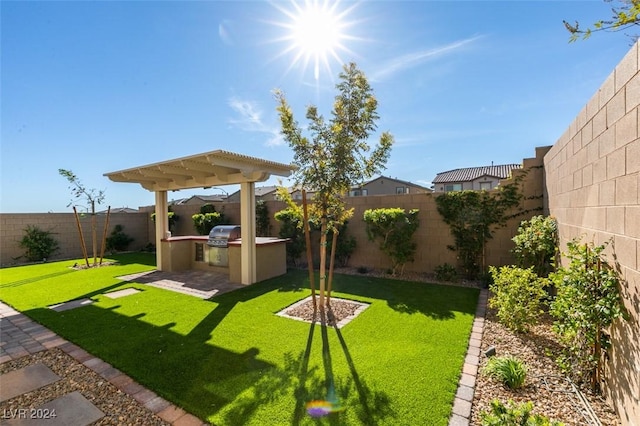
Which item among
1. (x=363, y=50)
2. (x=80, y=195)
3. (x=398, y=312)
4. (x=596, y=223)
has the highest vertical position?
(x=363, y=50)

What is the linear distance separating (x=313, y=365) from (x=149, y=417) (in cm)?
175

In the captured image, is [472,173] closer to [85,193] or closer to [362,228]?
[362,228]

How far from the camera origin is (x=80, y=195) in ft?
36.4

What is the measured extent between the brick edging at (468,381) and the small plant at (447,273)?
8.90 ft

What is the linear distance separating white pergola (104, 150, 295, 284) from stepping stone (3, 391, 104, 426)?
15.6ft

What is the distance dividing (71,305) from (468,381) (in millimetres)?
7512

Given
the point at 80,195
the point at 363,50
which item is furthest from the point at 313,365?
the point at 80,195

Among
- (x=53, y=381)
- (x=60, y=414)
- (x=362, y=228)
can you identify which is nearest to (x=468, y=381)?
(x=60, y=414)

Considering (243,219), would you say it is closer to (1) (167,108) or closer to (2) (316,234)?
(2) (316,234)

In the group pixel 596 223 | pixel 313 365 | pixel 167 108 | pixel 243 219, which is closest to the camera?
pixel 596 223

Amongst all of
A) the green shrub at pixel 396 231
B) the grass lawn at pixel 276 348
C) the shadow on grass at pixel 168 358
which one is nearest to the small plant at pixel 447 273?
the grass lawn at pixel 276 348

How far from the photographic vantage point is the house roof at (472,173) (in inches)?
1130

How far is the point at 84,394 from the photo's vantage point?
2.95 metres

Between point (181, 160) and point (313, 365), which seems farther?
point (181, 160)
